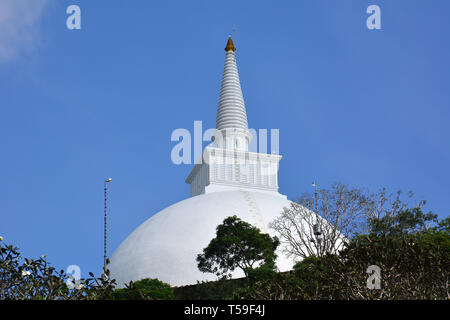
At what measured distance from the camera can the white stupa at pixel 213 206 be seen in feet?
140

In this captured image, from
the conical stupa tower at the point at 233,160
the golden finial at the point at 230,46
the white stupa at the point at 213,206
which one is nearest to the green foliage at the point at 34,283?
the white stupa at the point at 213,206

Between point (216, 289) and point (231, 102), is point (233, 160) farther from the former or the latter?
point (216, 289)

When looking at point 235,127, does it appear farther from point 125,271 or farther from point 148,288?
point 148,288

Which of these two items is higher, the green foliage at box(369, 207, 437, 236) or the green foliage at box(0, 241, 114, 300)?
the green foliage at box(369, 207, 437, 236)

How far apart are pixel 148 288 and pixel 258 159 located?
28.1 meters

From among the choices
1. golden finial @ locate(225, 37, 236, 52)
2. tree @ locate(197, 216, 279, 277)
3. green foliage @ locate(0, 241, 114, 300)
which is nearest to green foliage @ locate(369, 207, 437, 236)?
tree @ locate(197, 216, 279, 277)

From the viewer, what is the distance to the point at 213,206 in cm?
4806

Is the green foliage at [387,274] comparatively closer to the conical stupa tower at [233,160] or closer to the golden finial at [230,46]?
the conical stupa tower at [233,160]

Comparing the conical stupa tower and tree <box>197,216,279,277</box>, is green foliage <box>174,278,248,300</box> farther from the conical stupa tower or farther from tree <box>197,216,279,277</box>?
the conical stupa tower

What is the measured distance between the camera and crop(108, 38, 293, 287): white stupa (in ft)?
140

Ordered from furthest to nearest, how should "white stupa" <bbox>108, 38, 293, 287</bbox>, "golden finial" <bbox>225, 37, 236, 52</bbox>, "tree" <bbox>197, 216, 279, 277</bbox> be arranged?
"golden finial" <bbox>225, 37, 236, 52</bbox>
"white stupa" <bbox>108, 38, 293, 287</bbox>
"tree" <bbox>197, 216, 279, 277</bbox>

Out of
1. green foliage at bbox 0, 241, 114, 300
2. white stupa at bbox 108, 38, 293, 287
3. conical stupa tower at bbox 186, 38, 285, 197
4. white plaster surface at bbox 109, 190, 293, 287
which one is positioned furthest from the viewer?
conical stupa tower at bbox 186, 38, 285, 197
